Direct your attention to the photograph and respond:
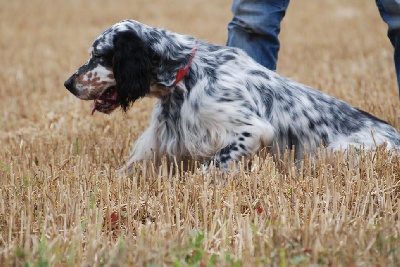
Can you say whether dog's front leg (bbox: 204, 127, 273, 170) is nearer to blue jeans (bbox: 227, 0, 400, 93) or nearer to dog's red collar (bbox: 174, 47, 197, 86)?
dog's red collar (bbox: 174, 47, 197, 86)

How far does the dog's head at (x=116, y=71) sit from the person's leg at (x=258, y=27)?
1.18 m

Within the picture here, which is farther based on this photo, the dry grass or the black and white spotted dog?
the black and white spotted dog

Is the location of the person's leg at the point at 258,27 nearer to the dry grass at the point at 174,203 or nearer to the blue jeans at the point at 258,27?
the blue jeans at the point at 258,27

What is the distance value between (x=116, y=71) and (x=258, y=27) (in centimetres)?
142

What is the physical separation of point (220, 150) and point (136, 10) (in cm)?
1160

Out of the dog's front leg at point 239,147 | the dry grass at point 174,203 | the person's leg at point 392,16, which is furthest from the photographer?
the person's leg at point 392,16

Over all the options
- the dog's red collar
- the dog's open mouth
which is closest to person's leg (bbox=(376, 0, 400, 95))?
the dog's red collar

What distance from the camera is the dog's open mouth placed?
14.1 ft

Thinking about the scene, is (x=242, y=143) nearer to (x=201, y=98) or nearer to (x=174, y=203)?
(x=201, y=98)

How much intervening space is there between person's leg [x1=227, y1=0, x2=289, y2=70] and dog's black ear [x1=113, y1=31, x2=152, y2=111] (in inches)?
47.7

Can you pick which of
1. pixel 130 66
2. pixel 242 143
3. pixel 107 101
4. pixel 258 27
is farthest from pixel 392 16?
pixel 107 101

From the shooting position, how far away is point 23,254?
2.65 m

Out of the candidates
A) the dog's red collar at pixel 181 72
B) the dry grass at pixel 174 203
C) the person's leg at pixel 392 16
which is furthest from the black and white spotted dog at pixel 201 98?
the person's leg at pixel 392 16

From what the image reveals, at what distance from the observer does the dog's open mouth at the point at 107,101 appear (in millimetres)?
4285
